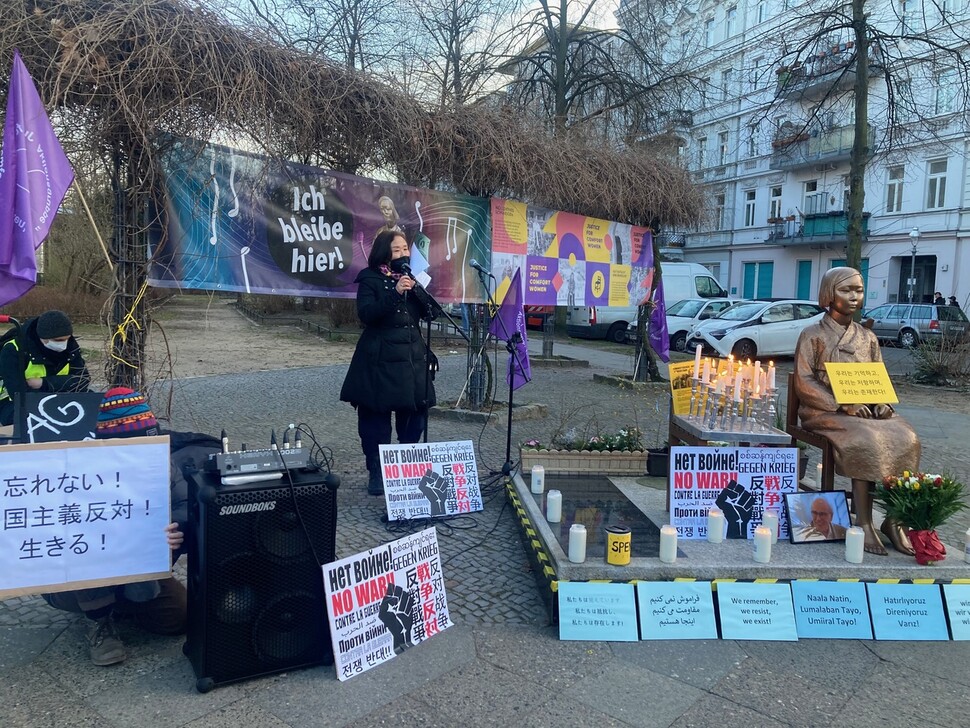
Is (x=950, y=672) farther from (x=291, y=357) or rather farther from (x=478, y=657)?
(x=291, y=357)

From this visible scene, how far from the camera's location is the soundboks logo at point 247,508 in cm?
274

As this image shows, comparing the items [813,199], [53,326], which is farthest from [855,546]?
[813,199]

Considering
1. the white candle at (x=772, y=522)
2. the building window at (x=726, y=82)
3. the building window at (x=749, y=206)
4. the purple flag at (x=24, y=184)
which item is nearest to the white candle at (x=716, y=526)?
the white candle at (x=772, y=522)

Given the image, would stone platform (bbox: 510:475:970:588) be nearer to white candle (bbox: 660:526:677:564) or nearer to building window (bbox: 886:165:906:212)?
white candle (bbox: 660:526:677:564)

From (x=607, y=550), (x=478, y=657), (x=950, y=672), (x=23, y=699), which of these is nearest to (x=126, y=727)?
(x=23, y=699)

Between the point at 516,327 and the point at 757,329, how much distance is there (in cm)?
A: 1210

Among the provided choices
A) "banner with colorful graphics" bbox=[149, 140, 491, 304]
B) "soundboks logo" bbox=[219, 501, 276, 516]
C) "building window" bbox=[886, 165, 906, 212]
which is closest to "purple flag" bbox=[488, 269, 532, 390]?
"banner with colorful graphics" bbox=[149, 140, 491, 304]

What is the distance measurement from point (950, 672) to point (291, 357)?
1340cm

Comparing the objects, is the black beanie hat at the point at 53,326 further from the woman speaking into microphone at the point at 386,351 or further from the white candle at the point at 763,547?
the white candle at the point at 763,547

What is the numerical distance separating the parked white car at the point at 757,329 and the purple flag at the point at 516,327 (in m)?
11.0

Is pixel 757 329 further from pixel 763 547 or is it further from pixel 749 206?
pixel 749 206

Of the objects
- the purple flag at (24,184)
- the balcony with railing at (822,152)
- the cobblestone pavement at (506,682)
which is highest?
the balcony with railing at (822,152)

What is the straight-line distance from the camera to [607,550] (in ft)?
11.9

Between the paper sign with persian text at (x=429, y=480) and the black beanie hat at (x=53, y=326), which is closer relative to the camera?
the black beanie hat at (x=53, y=326)
